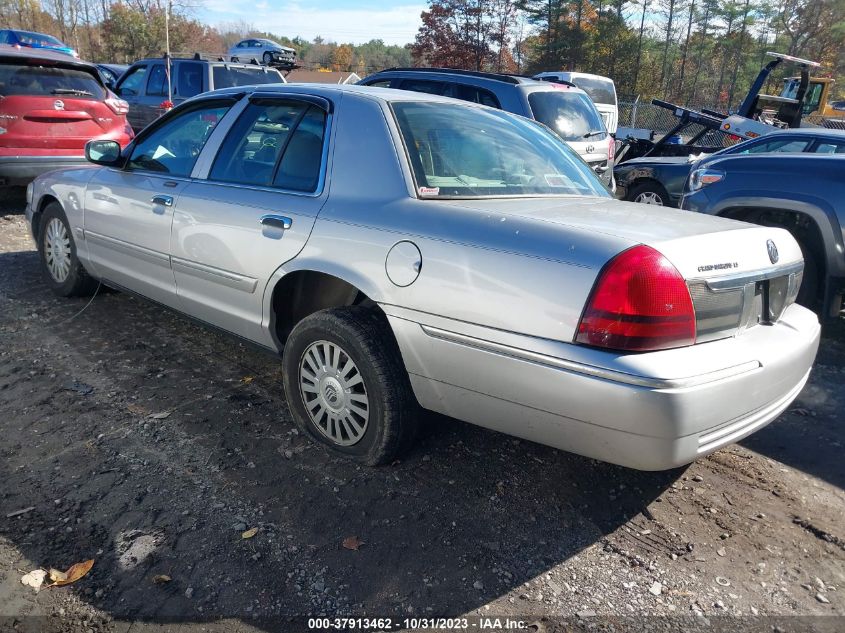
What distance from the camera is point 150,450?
3240 mm

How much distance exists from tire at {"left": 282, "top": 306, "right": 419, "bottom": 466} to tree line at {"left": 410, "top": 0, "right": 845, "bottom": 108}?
3721 centimetres

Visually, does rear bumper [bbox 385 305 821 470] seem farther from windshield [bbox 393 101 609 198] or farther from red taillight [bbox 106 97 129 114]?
red taillight [bbox 106 97 129 114]

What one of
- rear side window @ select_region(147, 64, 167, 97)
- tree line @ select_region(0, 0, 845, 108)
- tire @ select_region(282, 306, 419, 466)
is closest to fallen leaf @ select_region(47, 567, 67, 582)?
tire @ select_region(282, 306, 419, 466)

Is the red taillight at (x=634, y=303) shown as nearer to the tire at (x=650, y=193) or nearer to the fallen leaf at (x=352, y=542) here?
the fallen leaf at (x=352, y=542)

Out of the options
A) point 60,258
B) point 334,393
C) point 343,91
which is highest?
point 343,91

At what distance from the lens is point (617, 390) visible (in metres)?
2.32

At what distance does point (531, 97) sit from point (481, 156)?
5262mm

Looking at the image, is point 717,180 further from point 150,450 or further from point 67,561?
point 67,561

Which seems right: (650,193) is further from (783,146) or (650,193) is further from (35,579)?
(35,579)

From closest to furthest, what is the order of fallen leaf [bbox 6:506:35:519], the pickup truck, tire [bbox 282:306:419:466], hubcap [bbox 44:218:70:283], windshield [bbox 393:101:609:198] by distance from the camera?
fallen leaf [bbox 6:506:35:519]
tire [bbox 282:306:419:466]
windshield [bbox 393:101:609:198]
the pickup truck
hubcap [bbox 44:218:70:283]

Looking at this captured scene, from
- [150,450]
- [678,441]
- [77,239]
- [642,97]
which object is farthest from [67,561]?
[642,97]

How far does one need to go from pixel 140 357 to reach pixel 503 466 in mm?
2447

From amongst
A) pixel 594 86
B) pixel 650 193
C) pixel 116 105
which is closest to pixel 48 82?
pixel 116 105

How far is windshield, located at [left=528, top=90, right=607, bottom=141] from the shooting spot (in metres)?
8.30
